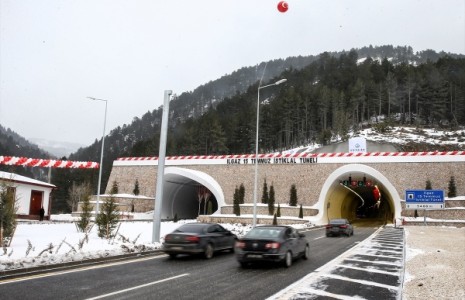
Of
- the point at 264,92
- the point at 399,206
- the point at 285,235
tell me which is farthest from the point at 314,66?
the point at 285,235

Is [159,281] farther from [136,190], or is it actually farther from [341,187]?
[341,187]

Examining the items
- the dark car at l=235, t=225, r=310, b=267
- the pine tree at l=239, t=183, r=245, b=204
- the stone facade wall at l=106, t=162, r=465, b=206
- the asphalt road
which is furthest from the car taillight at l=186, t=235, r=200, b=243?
the stone facade wall at l=106, t=162, r=465, b=206

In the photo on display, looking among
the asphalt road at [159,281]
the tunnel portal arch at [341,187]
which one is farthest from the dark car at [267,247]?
the tunnel portal arch at [341,187]

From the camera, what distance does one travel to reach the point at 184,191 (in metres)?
57.6

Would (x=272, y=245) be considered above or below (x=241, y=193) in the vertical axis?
below

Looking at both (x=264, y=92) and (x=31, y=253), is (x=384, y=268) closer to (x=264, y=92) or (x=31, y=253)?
(x=31, y=253)

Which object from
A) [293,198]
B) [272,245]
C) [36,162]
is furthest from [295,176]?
[272,245]

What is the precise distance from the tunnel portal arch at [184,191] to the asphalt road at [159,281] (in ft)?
118

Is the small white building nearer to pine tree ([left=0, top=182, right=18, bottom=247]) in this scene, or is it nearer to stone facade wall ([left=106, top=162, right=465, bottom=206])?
stone facade wall ([left=106, top=162, right=465, bottom=206])

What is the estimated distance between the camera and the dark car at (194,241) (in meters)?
14.2

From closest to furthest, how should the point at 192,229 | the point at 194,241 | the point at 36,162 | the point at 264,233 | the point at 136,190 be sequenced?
the point at 264,233 → the point at 194,241 → the point at 192,229 → the point at 36,162 → the point at 136,190

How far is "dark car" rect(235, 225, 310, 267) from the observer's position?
40.4 ft

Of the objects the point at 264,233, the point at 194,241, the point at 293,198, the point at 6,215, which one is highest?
the point at 293,198

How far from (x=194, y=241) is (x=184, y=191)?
4378 cm
